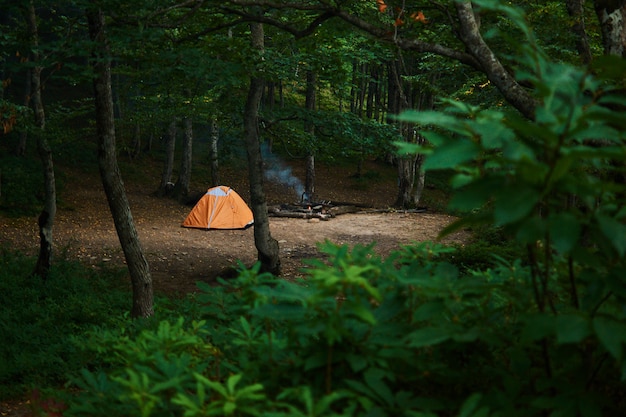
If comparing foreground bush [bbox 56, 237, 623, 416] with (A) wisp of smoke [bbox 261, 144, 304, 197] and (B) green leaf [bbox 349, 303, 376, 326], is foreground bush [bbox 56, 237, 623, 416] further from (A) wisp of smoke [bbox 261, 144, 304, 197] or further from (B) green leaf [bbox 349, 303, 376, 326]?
(A) wisp of smoke [bbox 261, 144, 304, 197]

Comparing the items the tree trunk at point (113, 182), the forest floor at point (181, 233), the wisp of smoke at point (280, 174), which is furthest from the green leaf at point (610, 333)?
the wisp of smoke at point (280, 174)

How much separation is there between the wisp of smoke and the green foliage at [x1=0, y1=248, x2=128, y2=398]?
15226 mm

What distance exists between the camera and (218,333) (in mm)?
1964

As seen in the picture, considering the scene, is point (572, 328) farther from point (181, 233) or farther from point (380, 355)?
point (181, 233)

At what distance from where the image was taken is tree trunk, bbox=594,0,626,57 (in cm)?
517

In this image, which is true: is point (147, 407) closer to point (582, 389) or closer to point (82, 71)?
point (582, 389)

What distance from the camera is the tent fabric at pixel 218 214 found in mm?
17516

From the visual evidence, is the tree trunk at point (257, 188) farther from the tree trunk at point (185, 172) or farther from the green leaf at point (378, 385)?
the green leaf at point (378, 385)

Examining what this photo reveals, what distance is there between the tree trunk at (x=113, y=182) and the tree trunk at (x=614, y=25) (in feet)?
19.3

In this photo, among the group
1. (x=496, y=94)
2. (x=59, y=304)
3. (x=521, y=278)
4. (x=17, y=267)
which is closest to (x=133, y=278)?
(x=59, y=304)

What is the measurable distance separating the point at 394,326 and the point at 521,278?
0.61m

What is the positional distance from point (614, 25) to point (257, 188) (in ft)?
26.8

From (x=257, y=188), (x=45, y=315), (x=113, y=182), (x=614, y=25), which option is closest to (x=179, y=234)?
(x=257, y=188)

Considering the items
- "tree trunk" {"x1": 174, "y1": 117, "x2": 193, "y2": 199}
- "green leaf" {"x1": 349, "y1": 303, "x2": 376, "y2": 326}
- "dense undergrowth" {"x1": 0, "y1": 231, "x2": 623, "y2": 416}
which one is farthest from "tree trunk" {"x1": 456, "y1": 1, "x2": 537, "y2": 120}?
"tree trunk" {"x1": 174, "y1": 117, "x2": 193, "y2": 199}
